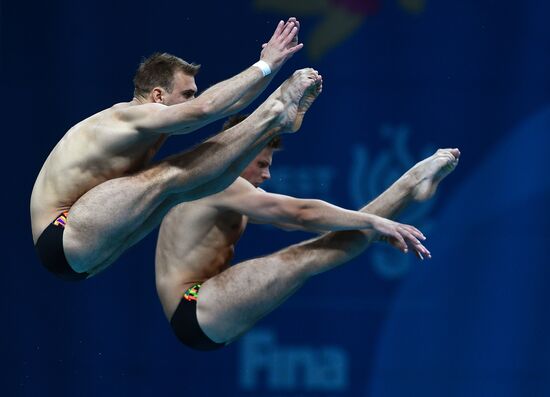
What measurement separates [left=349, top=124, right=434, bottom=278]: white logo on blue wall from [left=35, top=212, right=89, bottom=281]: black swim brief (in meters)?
1.96

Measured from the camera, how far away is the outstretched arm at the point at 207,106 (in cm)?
366

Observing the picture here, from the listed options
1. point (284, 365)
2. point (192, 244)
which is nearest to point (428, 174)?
point (192, 244)

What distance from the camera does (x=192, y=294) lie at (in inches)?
166

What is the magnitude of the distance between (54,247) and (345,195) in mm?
1982

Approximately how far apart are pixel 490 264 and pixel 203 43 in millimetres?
1890

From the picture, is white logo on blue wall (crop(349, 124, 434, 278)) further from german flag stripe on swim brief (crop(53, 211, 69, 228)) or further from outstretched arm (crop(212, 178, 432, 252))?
german flag stripe on swim brief (crop(53, 211, 69, 228))

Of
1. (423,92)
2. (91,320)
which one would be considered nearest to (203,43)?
(423,92)

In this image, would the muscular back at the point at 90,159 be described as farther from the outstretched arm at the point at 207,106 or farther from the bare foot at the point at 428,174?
the bare foot at the point at 428,174

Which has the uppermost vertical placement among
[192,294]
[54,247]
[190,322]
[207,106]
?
[207,106]

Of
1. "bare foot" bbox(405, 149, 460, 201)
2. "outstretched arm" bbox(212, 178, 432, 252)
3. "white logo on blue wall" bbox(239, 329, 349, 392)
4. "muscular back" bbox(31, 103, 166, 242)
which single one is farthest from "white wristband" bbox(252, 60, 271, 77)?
"white logo on blue wall" bbox(239, 329, 349, 392)

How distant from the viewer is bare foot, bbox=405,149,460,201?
13.5 feet

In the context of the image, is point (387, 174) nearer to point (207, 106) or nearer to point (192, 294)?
point (192, 294)

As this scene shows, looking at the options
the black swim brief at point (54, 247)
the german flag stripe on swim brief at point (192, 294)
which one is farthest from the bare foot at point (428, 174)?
the black swim brief at point (54, 247)

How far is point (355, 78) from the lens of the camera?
5.45 metres
